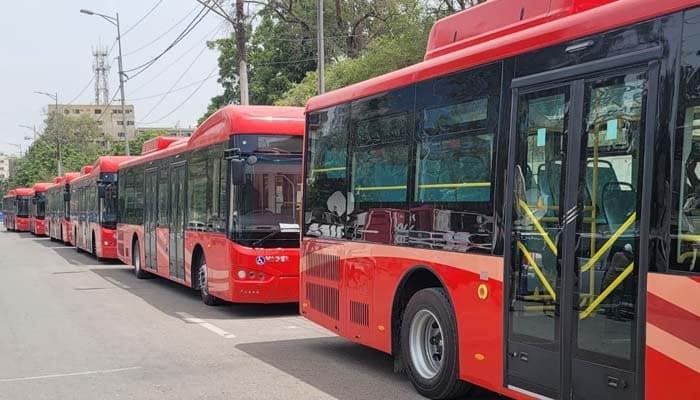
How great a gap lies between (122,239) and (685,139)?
62.2 feet

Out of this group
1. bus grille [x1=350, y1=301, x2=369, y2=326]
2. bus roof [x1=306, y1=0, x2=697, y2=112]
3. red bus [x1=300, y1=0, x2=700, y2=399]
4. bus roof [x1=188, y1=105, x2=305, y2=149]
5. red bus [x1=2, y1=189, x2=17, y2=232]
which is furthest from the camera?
red bus [x1=2, y1=189, x2=17, y2=232]

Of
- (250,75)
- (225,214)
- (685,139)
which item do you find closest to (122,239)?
(225,214)

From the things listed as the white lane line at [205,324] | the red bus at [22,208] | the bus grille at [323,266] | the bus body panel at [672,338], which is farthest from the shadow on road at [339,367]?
the red bus at [22,208]

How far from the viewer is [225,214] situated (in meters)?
11.9

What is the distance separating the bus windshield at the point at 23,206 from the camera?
56838mm

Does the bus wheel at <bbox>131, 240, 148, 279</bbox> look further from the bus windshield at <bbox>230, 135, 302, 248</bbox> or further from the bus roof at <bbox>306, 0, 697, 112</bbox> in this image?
the bus roof at <bbox>306, 0, 697, 112</bbox>

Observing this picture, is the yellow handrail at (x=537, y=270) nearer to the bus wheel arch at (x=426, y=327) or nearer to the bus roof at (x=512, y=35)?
the bus wheel arch at (x=426, y=327)

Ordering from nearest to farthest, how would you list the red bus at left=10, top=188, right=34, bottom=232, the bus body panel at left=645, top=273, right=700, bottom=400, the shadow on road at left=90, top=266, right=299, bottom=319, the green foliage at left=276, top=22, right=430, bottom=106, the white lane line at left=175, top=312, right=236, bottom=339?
the bus body panel at left=645, top=273, right=700, bottom=400 < the white lane line at left=175, top=312, right=236, bottom=339 < the shadow on road at left=90, top=266, right=299, bottom=319 < the green foliage at left=276, top=22, right=430, bottom=106 < the red bus at left=10, top=188, right=34, bottom=232

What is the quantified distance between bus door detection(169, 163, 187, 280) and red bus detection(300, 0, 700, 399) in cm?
719

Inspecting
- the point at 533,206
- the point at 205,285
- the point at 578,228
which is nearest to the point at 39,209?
the point at 205,285

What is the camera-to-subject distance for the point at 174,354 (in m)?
8.90

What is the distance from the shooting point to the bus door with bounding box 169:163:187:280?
1466 cm

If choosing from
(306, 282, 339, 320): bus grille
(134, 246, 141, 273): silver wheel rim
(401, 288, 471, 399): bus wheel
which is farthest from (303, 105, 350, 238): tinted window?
(134, 246, 141, 273): silver wheel rim

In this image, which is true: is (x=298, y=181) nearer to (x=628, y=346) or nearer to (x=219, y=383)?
(x=219, y=383)
